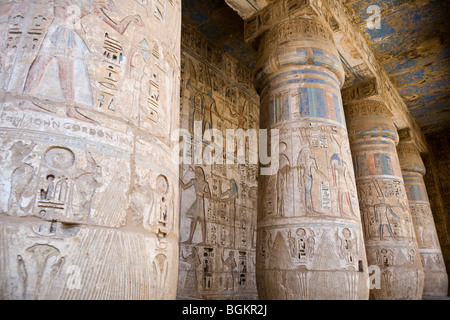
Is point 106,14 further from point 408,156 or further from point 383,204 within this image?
point 408,156

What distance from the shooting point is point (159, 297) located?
1.52 m

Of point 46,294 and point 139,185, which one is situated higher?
point 139,185

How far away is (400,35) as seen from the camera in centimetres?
685

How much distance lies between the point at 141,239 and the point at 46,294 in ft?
1.34

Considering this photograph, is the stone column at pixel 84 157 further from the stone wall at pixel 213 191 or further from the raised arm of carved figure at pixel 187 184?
the stone wall at pixel 213 191

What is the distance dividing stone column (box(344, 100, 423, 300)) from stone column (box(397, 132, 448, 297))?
253cm

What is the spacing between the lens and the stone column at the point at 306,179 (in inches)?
129

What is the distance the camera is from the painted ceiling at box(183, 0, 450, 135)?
6.15 meters

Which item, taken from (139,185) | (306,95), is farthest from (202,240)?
(139,185)

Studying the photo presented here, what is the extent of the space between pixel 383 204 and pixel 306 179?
330 centimetres

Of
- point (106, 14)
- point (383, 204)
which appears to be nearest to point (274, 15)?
point (106, 14)
